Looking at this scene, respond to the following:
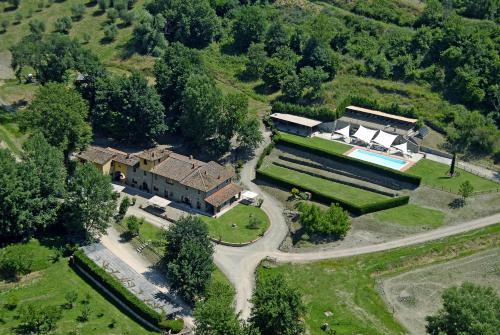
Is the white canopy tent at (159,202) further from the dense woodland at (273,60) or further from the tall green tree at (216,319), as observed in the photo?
the tall green tree at (216,319)

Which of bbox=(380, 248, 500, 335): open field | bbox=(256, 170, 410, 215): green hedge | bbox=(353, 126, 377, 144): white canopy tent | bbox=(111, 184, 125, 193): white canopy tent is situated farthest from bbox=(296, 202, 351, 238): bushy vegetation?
bbox=(111, 184, 125, 193): white canopy tent

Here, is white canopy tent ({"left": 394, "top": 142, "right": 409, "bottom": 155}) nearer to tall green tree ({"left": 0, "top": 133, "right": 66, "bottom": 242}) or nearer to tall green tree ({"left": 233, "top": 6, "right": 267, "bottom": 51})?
tall green tree ({"left": 233, "top": 6, "right": 267, "bottom": 51})

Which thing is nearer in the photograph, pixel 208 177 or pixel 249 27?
pixel 208 177

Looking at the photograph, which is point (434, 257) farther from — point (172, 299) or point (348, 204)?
point (172, 299)

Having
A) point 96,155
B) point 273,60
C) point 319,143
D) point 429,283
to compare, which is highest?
point 273,60

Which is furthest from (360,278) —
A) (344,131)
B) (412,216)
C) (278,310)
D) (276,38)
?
(276,38)

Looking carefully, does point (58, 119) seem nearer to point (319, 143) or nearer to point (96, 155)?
point (96, 155)

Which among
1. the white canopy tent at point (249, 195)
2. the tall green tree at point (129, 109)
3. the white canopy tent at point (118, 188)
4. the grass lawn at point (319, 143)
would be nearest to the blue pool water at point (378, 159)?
the grass lawn at point (319, 143)
